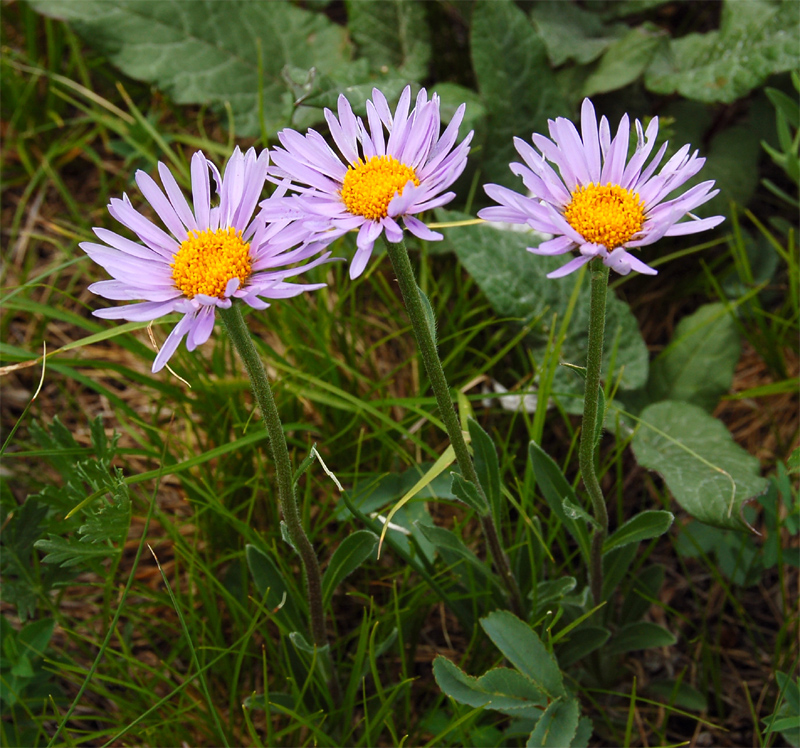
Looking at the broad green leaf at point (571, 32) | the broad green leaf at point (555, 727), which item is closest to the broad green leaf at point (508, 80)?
the broad green leaf at point (571, 32)

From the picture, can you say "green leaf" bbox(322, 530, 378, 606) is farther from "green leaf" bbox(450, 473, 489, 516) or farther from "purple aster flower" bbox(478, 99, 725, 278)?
"purple aster flower" bbox(478, 99, 725, 278)

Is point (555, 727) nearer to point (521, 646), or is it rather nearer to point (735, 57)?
point (521, 646)

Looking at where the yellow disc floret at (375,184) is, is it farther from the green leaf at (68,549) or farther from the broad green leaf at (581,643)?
the broad green leaf at (581,643)

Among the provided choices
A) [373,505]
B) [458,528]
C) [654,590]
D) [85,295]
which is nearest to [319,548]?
[373,505]

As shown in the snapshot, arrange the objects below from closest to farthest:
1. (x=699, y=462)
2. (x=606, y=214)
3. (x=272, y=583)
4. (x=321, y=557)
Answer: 1. (x=606, y=214)
2. (x=272, y=583)
3. (x=699, y=462)
4. (x=321, y=557)

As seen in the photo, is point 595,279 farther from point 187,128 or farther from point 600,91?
point 187,128

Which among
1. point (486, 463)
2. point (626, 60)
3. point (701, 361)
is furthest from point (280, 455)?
point (626, 60)
